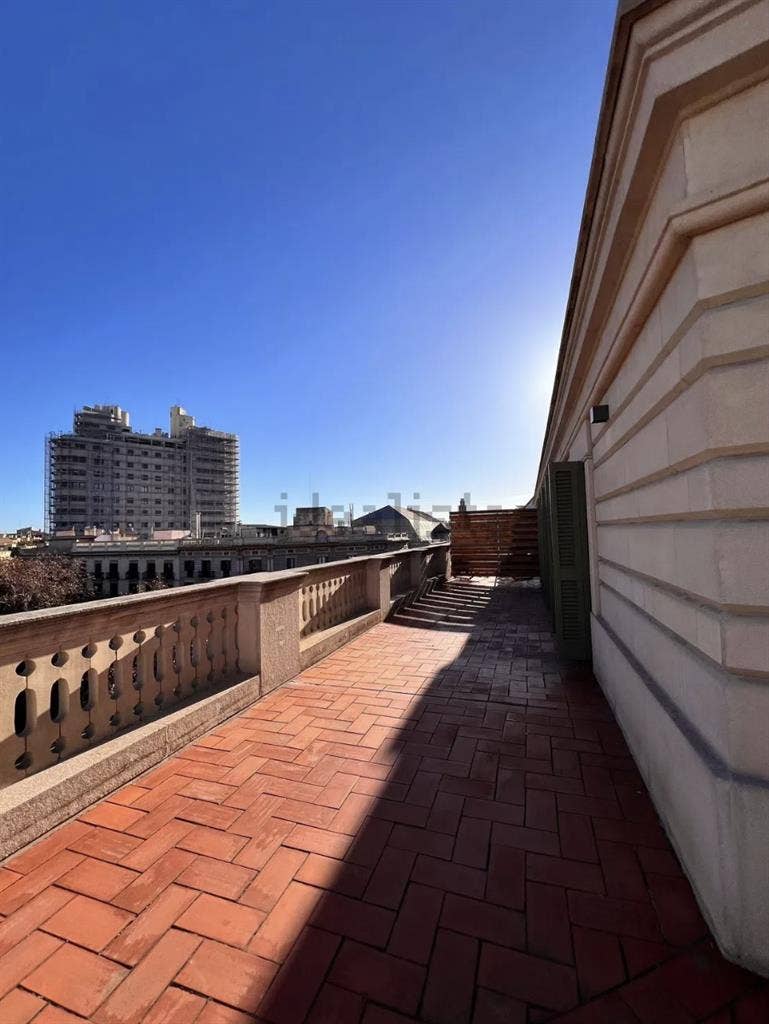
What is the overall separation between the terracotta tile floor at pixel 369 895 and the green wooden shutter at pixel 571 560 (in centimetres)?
166

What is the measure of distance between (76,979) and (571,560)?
15.4 ft

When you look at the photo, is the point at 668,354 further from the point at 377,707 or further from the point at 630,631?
the point at 377,707

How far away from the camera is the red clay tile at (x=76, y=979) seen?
4.51ft

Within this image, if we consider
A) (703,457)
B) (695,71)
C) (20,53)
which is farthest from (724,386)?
(20,53)

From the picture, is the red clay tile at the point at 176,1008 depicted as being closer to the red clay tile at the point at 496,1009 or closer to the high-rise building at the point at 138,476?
the red clay tile at the point at 496,1009

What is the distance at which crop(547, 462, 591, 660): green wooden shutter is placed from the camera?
15.4 ft

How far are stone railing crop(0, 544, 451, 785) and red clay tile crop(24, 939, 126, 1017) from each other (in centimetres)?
106

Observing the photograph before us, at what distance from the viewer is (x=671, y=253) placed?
1751mm

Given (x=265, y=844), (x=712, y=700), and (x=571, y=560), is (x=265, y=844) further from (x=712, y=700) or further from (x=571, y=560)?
(x=571, y=560)

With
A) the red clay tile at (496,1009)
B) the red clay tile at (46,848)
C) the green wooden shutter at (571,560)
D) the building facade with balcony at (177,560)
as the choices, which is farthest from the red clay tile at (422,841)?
the building facade with balcony at (177,560)

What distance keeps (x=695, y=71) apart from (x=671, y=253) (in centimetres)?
55

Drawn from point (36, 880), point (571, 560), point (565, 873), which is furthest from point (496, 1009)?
point (571, 560)

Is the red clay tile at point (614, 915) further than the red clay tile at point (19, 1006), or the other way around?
the red clay tile at point (614, 915)

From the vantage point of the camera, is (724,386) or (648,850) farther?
(648,850)
